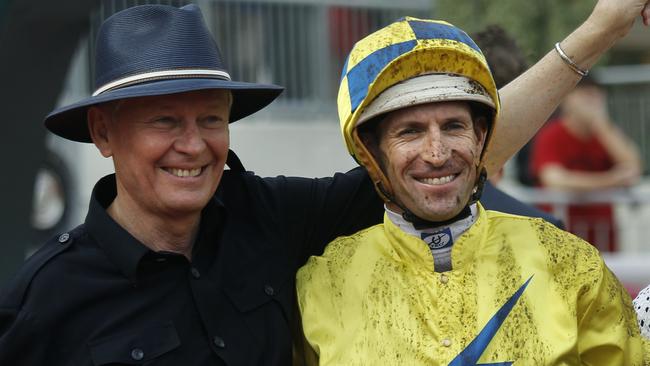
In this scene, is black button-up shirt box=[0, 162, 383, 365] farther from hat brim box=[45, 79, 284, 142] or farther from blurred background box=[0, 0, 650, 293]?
blurred background box=[0, 0, 650, 293]

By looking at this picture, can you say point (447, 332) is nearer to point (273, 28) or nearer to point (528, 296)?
point (528, 296)

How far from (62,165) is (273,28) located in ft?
6.30

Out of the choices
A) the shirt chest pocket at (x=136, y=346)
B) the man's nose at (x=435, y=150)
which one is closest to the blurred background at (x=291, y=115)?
the man's nose at (x=435, y=150)

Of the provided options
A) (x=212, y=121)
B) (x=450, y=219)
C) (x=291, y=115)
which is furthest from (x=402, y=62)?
(x=291, y=115)

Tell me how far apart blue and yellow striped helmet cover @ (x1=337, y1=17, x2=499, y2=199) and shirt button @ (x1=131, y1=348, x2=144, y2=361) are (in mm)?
799

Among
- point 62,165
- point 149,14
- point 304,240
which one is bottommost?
point 62,165

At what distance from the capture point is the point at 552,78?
419cm

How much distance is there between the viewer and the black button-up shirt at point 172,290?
3.56 m

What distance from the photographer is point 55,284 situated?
11.8 ft

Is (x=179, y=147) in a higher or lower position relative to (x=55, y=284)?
higher

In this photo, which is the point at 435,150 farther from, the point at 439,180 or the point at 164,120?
the point at 164,120

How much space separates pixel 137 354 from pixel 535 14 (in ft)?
43.0

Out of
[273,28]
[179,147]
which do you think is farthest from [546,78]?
[273,28]

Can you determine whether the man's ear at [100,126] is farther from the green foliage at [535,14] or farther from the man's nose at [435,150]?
the green foliage at [535,14]
